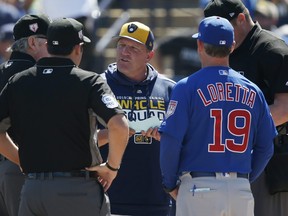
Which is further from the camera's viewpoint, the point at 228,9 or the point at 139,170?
the point at 139,170

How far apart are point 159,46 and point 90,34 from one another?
4.05ft

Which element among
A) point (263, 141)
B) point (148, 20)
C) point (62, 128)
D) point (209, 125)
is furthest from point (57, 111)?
point (148, 20)

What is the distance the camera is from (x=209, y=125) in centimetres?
635

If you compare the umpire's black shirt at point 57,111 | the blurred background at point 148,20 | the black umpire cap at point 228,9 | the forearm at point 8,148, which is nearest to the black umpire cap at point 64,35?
the umpire's black shirt at point 57,111

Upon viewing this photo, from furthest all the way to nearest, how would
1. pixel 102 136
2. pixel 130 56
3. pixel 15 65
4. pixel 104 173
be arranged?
pixel 130 56 → pixel 15 65 → pixel 102 136 → pixel 104 173

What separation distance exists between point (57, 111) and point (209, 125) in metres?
1.01

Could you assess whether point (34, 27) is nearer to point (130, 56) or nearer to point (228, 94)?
point (130, 56)

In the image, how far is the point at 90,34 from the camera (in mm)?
13703

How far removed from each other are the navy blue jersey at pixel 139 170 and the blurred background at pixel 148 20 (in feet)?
15.7

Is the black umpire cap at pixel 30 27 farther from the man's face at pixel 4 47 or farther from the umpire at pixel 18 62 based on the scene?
the man's face at pixel 4 47

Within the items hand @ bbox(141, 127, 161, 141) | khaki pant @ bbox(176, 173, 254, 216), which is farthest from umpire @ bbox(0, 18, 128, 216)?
hand @ bbox(141, 127, 161, 141)

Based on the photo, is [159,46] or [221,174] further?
[159,46]

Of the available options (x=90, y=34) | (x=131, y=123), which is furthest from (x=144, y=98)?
(x=90, y=34)

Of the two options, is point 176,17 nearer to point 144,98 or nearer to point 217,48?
point 144,98
